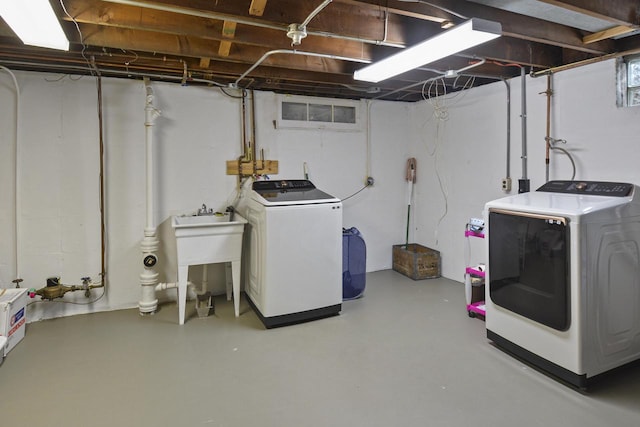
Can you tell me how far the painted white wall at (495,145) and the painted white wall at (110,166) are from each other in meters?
1.60

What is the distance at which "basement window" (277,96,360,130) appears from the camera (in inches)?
167

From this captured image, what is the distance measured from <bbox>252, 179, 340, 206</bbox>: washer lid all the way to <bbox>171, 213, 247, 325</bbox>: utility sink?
35cm

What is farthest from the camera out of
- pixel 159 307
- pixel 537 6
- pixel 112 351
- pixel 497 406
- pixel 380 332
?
pixel 159 307

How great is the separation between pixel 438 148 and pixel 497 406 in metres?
3.14

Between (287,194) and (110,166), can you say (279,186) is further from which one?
(110,166)

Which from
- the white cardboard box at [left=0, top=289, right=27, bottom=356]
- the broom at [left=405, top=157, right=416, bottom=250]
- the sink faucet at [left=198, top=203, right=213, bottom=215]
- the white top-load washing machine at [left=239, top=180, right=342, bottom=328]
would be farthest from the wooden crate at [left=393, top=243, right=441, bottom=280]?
the white cardboard box at [left=0, top=289, right=27, bottom=356]

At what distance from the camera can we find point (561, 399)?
83.9 inches

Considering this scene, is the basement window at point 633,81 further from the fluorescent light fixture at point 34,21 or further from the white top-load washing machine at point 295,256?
the fluorescent light fixture at point 34,21

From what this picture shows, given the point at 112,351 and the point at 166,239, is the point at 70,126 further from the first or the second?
the point at 112,351

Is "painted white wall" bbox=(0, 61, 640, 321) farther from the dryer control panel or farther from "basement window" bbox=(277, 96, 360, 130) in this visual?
the dryer control panel

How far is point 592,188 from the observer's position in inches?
99.1

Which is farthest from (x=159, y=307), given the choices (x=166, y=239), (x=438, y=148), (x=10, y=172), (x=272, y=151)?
(x=438, y=148)

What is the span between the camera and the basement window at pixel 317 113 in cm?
423

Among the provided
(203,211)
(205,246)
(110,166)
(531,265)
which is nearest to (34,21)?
(110,166)
